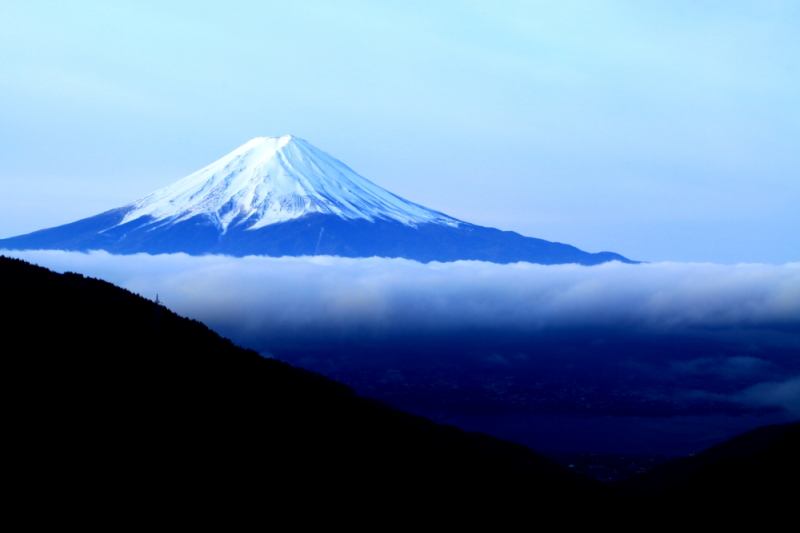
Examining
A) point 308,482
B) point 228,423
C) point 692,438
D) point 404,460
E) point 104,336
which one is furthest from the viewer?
point 692,438

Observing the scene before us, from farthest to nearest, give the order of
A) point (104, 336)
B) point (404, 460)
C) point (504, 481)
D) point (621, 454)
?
1. point (621, 454)
2. point (504, 481)
3. point (404, 460)
4. point (104, 336)

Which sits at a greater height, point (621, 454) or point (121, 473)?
point (121, 473)

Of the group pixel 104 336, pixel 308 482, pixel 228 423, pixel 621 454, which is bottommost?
pixel 621 454

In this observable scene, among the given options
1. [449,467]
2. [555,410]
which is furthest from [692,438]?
[449,467]

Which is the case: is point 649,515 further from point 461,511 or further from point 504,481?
point 461,511

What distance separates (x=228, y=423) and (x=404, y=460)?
8.36m

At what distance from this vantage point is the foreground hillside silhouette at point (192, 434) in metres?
15.2

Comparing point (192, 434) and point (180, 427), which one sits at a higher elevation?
point (180, 427)

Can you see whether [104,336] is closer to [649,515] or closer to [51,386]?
[51,386]

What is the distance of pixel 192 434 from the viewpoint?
18.3m

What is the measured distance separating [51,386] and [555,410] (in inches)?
6390

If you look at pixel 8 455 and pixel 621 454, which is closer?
pixel 8 455

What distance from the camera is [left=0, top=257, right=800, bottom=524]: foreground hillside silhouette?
15.2 m

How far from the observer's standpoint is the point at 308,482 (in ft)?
61.4
